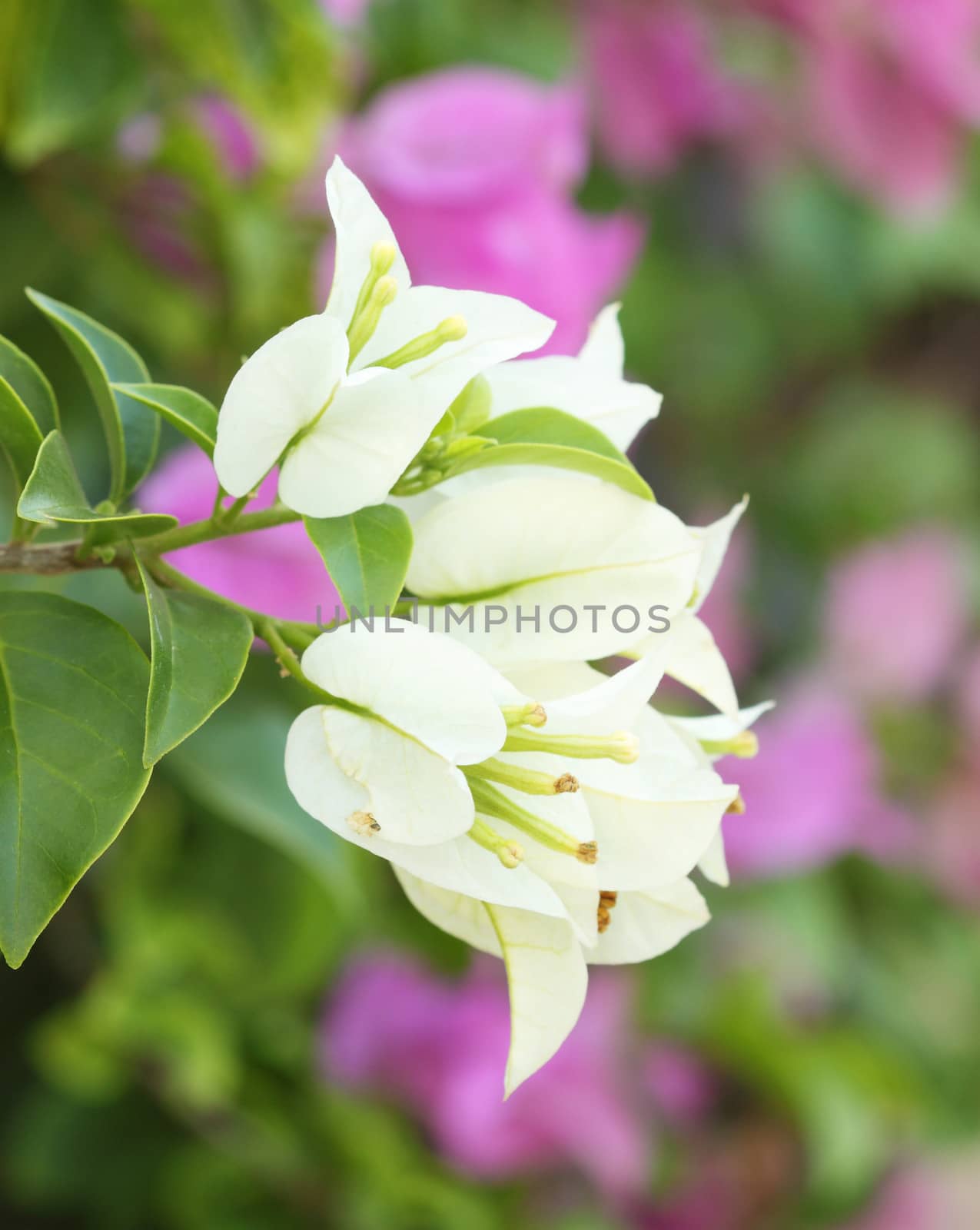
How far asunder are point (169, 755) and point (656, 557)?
25 centimetres

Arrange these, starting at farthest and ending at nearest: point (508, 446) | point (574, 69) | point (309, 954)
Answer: point (574, 69)
point (309, 954)
point (508, 446)

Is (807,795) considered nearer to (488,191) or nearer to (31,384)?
(488,191)

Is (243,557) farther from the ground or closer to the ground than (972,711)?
farther from the ground

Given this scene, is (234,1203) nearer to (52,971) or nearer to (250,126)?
(52,971)

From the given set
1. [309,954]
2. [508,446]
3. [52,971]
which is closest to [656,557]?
[508,446]

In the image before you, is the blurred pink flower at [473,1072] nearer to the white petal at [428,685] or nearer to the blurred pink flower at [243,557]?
the blurred pink flower at [243,557]

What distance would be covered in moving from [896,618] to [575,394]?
674 millimetres

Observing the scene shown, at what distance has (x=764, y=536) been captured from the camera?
3.15 ft

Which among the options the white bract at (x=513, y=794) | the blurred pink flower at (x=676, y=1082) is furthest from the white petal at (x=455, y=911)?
the blurred pink flower at (x=676, y=1082)

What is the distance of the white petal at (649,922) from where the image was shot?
0.23 metres

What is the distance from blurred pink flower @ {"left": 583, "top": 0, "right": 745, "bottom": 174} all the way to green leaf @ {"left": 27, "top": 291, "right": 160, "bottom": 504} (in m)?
0.54

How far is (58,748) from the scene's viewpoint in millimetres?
203

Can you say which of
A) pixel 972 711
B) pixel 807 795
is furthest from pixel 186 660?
pixel 972 711

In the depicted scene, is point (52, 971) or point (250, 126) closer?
point (250, 126)
